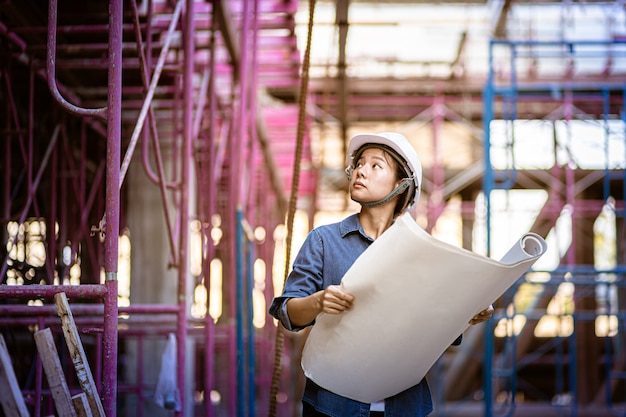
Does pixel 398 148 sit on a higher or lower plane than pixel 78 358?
higher

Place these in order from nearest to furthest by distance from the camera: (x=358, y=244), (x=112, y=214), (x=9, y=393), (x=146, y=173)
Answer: (x=9, y=393), (x=358, y=244), (x=112, y=214), (x=146, y=173)

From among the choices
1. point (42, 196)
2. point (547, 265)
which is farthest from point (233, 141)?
point (547, 265)

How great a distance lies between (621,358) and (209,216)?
8.68 m

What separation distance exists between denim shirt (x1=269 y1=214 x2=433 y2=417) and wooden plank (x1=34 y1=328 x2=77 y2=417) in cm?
69

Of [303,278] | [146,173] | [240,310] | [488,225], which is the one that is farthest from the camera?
[488,225]

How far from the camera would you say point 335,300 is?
2391 mm

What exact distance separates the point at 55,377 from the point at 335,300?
3.10 feet

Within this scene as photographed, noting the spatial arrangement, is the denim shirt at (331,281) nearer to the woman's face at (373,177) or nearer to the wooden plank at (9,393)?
the woman's face at (373,177)

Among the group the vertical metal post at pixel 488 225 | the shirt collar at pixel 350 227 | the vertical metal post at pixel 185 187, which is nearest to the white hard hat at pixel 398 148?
the shirt collar at pixel 350 227

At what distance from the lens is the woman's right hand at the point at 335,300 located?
2389mm

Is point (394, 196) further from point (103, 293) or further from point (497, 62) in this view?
point (497, 62)

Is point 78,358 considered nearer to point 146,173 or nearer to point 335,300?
point 335,300

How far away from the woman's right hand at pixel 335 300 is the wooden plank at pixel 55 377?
2.91 feet

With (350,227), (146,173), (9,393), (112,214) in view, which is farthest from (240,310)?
(9,393)
